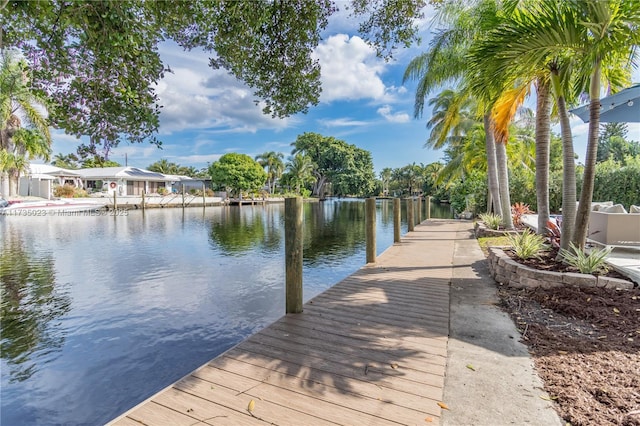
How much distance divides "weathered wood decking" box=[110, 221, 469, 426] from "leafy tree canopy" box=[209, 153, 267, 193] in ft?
134

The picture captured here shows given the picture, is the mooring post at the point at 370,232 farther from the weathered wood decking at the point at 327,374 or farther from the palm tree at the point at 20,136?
the palm tree at the point at 20,136

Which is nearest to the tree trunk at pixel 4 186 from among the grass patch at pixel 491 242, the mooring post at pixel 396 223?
the mooring post at pixel 396 223

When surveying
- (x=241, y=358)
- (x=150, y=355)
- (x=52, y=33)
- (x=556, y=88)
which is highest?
(x=556, y=88)

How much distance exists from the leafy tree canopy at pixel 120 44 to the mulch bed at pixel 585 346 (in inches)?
143

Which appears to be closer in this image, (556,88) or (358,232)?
(556,88)

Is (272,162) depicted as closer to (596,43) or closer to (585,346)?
(596,43)

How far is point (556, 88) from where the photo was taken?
5.29 meters

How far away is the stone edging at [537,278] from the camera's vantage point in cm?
430

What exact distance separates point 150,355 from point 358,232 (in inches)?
550

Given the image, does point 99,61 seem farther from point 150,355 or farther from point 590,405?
point 150,355

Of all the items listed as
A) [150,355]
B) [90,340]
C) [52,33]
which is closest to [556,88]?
[52,33]

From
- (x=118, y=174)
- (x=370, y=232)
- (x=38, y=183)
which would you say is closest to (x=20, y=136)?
(x=38, y=183)

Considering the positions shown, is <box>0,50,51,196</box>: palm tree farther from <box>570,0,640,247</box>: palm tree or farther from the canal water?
<box>570,0,640,247</box>: palm tree

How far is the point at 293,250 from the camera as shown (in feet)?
14.2
